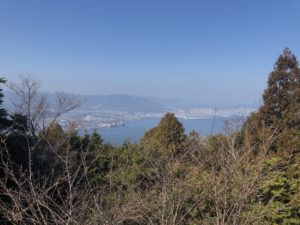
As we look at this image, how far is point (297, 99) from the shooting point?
21.6m

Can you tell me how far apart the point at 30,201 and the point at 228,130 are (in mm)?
5296

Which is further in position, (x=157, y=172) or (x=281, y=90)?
(x=281, y=90)

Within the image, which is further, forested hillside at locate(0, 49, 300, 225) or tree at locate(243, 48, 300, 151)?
tree at locate(243, 48, 300, 151)

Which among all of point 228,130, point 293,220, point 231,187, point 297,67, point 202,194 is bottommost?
point 293,220

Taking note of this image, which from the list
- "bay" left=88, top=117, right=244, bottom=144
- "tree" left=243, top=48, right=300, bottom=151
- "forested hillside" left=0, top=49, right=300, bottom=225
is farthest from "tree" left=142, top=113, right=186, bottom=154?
"tree" left=243, top=48, right=300, bottom=151

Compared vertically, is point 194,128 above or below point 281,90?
below

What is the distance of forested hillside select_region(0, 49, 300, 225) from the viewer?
18.7 ft

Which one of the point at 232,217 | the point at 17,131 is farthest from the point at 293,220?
the point at 17,131

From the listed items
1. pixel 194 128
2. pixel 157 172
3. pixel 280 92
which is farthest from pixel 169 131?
pixel 157 172

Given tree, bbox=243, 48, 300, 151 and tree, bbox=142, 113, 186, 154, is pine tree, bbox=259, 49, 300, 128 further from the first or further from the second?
tree, bbox=142, 113, 186, 154

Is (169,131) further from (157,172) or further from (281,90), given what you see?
(157,172)

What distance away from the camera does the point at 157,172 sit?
875 centimetres

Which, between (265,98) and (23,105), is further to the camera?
(265,98)

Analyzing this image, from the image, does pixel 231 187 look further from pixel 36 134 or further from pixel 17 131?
pixel 36 134
